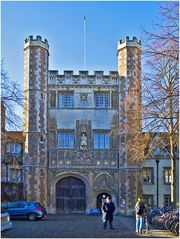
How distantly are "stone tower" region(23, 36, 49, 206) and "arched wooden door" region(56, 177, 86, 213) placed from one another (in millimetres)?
1555

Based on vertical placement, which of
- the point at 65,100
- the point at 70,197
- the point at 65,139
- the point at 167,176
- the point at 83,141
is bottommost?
the point at 70,197

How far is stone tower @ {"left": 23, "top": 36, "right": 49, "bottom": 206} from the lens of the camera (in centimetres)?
3881

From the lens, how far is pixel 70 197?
40656 mm

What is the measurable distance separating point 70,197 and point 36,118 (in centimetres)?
690

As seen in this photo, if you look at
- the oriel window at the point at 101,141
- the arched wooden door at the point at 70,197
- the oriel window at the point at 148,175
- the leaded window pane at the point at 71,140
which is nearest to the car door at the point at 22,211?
the arched wooden door at the point at 70,197

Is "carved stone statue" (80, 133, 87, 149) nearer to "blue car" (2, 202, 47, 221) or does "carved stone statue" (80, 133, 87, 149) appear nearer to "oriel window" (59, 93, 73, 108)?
"oriel window" (59, 93, 73, 108)

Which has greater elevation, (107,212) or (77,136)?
(77,136)

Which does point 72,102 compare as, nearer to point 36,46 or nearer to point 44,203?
point 36,46

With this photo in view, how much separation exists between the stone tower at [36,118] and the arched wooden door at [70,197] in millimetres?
1555

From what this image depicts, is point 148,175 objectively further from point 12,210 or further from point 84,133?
point 12,210

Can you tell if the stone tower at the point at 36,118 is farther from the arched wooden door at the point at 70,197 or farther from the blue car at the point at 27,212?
the blue car at the point at 27,212

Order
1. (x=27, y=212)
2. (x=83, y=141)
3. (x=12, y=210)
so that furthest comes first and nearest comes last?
(x=83, y=141) < (x=12, y=210) < (x=27, y=212)

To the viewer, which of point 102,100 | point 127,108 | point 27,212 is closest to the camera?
point 27,212

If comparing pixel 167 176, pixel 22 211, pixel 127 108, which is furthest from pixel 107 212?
pixel 167 176
